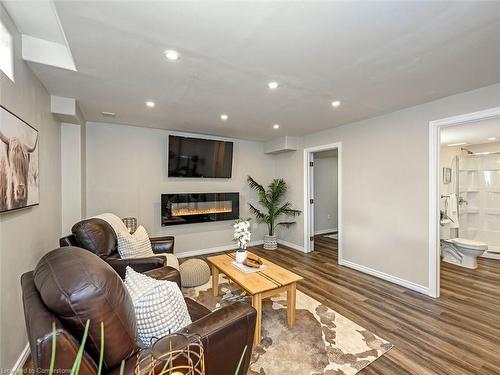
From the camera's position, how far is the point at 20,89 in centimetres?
179

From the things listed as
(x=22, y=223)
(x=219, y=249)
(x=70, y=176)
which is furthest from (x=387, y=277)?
(x=70, y=176)

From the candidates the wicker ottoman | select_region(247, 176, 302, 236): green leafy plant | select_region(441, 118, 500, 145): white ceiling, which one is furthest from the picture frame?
the wicker ottoman

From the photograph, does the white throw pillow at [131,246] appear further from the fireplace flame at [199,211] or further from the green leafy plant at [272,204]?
the green leafy plant at [272,204]

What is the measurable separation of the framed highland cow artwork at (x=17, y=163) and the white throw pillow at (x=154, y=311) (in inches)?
43.4

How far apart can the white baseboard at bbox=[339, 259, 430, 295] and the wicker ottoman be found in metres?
2.33

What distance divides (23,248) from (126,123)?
102 inches

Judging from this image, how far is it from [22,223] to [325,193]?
619cm

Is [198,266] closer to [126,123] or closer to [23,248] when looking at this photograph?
[23,248]

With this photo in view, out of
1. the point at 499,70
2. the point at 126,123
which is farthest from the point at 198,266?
the point at 499,70

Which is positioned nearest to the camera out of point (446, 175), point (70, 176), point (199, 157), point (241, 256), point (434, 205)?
point (241, 256)

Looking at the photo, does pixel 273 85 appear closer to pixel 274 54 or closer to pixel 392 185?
pixel 274 54

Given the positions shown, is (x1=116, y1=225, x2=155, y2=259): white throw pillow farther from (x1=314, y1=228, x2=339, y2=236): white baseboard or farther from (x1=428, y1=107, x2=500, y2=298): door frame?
(x1=314, y1=228, x2=339, y2=236): white baseboard

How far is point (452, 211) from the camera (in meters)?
4.60

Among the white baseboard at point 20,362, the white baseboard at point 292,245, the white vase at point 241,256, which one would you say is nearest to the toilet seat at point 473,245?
the white baseboard at point 292,245
